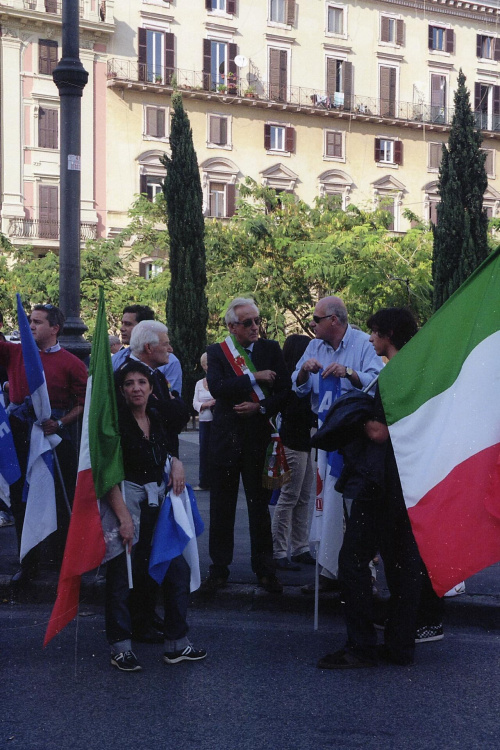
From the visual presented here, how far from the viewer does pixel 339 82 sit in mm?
47000

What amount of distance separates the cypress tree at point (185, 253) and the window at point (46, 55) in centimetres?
1739

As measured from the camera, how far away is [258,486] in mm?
6535

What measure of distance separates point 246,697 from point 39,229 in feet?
125

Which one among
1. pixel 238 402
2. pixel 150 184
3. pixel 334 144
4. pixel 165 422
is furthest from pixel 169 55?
pixel 165 422

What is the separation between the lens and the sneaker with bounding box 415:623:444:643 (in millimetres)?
5648

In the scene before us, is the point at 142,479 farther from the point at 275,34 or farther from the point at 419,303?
the point at 275,34

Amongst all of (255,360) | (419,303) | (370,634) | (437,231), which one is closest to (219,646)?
(370,634)

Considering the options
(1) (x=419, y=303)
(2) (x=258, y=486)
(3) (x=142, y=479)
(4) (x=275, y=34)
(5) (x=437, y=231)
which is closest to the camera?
(3) (x=142, y=479)

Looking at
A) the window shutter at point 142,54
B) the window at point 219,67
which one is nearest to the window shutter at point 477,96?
the window at point 219,67

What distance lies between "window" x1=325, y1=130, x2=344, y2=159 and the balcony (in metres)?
0.83

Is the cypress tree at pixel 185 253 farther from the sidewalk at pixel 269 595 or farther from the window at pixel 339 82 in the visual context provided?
the window at pixel 339 82

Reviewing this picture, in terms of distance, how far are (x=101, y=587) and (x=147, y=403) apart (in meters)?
1.79

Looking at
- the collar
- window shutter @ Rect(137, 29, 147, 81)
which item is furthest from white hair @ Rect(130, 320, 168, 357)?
window shutter @ Rect(137, 29, 147, 81)

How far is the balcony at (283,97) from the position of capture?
42625 millimetres
